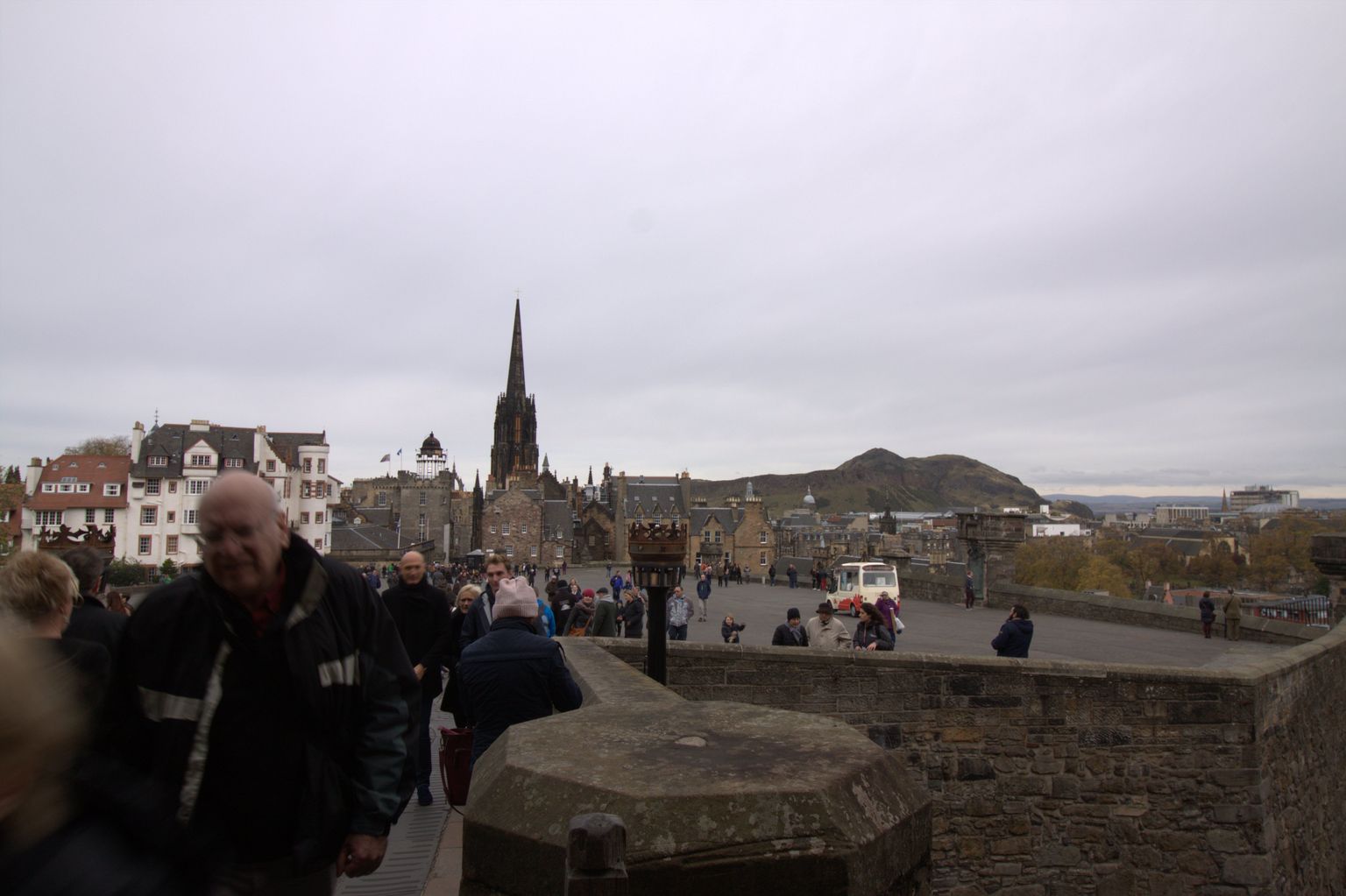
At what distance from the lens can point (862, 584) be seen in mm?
21125

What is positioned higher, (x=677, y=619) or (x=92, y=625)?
(x=92, y=625)

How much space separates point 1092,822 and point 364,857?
24.9ft

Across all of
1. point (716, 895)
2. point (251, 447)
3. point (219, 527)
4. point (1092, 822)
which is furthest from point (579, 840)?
point (251, 447)

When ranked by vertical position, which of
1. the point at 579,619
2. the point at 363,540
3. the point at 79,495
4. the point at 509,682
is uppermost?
the point at 79,495

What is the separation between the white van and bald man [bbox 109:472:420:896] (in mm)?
18240

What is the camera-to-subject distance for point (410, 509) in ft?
263

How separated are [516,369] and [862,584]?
95.9 metres

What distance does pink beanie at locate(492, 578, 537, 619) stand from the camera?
4.91 m

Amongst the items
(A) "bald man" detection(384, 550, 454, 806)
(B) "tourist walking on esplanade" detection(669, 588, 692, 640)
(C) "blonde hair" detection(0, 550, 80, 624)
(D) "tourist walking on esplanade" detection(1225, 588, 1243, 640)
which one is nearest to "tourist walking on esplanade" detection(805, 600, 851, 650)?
(B) "tourist walking on esplanade" detection(669, 588, 692, 640)

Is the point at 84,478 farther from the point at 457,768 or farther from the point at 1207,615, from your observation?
the point at 457,768

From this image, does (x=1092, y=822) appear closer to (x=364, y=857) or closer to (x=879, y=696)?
(x=879, y=696)

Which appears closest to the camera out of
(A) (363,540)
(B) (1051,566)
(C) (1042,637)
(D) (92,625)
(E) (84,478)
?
(D) (92,625)

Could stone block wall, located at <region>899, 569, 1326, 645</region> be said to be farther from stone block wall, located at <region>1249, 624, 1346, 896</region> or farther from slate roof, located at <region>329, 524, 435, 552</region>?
slate roof, located at <region>329, 524, 435, 552</region>

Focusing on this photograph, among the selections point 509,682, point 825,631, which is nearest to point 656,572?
point 509,682
